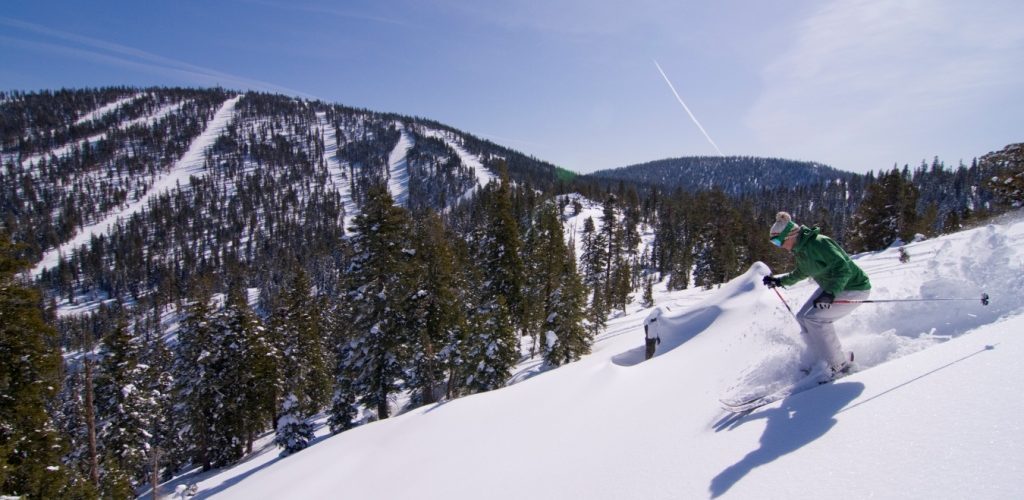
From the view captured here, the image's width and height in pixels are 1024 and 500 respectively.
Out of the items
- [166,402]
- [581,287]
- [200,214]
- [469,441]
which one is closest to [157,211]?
[200,214]

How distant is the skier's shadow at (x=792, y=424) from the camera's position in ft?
12.7

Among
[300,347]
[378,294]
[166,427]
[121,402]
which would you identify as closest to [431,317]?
[378,294]

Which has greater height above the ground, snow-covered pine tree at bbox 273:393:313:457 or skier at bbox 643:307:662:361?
skier at bbox 643:307:662:361

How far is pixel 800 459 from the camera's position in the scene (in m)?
3.66

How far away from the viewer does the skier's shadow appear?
12.7ft

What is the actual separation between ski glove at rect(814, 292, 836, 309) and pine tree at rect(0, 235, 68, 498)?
56.4ft

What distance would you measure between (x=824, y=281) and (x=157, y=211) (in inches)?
9105

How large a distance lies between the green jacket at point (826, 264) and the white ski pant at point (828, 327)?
0.38 ft

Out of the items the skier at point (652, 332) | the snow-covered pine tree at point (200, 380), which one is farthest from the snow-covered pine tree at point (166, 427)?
the skier at point (652, 332)

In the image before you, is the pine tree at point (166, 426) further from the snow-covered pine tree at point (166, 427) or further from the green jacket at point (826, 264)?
the green jacket at point (826, 264)

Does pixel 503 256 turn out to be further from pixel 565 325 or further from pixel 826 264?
pixel 826 264

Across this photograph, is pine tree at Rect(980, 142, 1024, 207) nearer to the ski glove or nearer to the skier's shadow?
the ski glove

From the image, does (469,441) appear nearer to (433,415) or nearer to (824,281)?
(433,415)

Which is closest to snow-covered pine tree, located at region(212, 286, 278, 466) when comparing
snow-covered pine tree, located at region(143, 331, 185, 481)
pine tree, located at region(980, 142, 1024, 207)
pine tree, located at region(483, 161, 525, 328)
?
snow-covered pine tree, located at region(143, 331, 185, 481)
